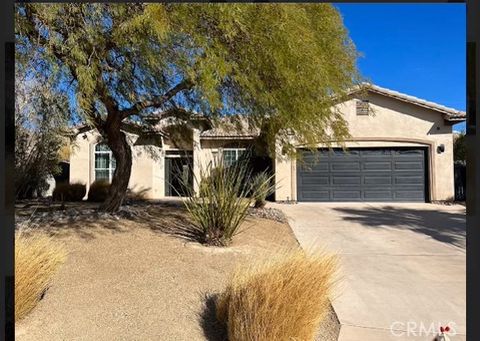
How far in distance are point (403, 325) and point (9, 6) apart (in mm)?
5552

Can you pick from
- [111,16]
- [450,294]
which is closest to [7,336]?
[111,16]

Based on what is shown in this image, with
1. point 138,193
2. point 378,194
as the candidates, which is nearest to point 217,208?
point 378,194

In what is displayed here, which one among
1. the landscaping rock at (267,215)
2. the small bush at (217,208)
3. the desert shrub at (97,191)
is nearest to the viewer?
the small bush at (217,208)

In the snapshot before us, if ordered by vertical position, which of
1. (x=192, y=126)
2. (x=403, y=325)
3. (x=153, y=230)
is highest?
(x=192, y=126)

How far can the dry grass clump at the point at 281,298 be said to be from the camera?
4395 mm

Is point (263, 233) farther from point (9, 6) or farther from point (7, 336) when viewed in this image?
point (9, 6)

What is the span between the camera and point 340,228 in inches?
508

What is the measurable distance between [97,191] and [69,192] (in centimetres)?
133

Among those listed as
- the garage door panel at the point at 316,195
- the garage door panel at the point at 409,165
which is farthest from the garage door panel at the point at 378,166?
the garage door panel at the point at 316,195

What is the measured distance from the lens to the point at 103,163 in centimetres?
2295

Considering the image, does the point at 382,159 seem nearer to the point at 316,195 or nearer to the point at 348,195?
the point at 348,195

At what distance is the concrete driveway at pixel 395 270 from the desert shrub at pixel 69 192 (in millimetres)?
10832

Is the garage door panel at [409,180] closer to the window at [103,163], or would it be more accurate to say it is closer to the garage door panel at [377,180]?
the garage door panel at [377,180]

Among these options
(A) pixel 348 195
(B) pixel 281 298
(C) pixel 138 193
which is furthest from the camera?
(C) pixel 138 193
